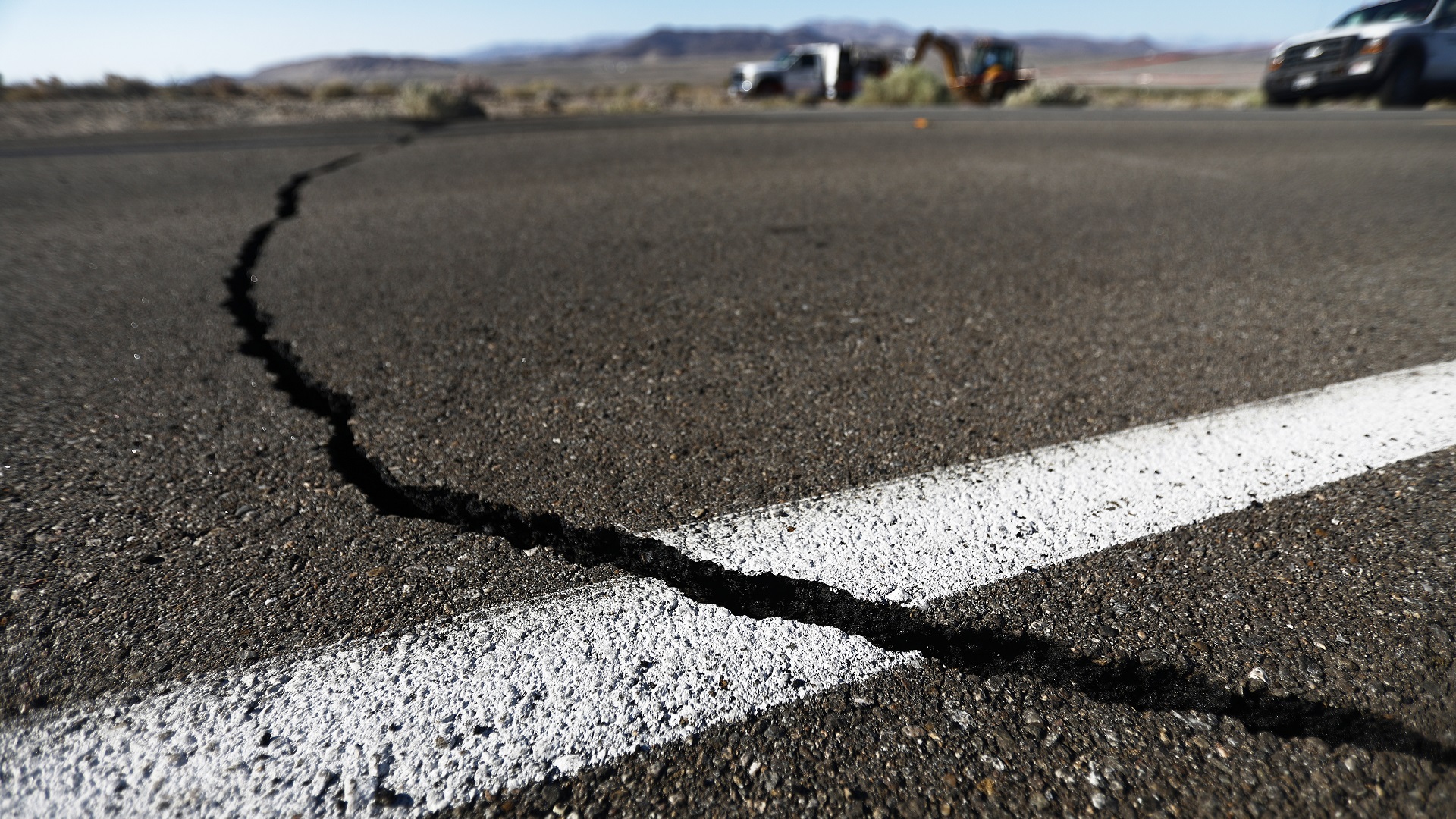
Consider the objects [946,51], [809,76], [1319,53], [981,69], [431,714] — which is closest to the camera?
[431,714]

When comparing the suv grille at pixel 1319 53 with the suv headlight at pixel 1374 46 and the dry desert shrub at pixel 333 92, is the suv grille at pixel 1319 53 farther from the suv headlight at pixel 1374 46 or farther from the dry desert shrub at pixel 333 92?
the dry desert shrub at pixel 333 92

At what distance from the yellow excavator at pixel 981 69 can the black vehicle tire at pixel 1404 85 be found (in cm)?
659

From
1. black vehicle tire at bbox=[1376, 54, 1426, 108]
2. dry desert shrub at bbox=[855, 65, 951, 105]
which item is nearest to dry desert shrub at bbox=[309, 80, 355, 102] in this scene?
dry desert shrub at bbox=[855, 65, 951, 105]

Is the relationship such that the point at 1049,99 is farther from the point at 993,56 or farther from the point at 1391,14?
the point at 1391,14

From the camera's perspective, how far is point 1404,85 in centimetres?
1095

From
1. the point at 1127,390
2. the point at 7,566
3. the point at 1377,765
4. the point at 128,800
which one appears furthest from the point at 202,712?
the point at 1127,390

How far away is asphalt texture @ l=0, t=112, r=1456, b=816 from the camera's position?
1031 mm

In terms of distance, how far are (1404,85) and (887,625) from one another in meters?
14.4

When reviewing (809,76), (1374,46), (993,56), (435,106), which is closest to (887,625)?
(435,106)

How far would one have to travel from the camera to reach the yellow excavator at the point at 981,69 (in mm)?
16531

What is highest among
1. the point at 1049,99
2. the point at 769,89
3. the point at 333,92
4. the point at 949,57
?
the point at 949,57

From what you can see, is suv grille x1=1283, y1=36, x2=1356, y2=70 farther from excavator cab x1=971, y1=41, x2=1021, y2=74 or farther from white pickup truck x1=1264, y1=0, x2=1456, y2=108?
excavator cab x1=971, y1=41, x2=1021, y2=74

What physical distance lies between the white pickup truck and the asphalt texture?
8577 mm

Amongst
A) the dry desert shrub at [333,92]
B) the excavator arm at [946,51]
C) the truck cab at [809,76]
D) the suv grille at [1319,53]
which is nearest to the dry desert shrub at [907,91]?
the excavator arm at [946,51]
